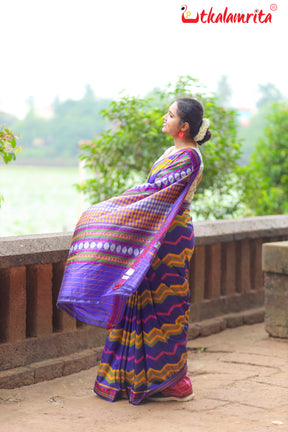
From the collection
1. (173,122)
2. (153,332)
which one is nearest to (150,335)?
(153,332)

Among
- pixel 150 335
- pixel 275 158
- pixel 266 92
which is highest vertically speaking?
pixel 266 92

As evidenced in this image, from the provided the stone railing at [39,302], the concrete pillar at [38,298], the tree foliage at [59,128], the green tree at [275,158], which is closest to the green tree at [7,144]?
the stone railing at [39,302]

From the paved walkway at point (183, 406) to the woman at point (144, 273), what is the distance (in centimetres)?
16

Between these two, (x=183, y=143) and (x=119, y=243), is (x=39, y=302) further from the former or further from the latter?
(x=183, y=143)

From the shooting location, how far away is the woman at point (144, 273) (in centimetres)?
355

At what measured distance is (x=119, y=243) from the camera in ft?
11.8

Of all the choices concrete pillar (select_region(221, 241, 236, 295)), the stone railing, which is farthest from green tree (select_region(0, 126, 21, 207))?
concrete pillar (select_region(221, 241, 236, 295))

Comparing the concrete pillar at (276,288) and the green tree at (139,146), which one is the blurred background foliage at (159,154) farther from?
the concrete pillar at (276,288)

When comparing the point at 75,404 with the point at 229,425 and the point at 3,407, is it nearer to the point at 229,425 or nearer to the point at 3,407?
the point at 3,407

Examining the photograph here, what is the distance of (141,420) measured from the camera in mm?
3461

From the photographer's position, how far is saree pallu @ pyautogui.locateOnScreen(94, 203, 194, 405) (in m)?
3.71

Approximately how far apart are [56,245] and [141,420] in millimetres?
1328

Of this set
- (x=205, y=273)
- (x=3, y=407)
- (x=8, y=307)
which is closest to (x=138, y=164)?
(x=205, y=273)

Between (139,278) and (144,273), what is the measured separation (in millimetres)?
40
